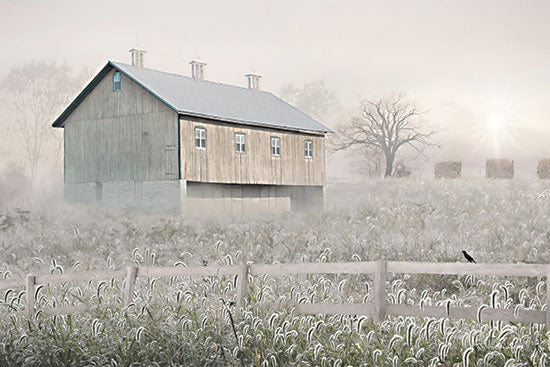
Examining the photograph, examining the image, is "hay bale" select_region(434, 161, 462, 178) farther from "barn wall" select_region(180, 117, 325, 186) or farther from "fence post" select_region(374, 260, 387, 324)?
"fence post" select_region(374, 260, 387, 324)

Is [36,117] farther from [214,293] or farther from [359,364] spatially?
[359,364]

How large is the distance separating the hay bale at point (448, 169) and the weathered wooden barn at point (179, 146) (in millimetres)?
16880

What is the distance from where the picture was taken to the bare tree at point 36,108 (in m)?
46.0

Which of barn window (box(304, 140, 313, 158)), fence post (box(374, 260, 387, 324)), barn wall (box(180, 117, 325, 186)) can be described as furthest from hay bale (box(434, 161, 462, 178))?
fence post (box(374, 260, 387, 324))

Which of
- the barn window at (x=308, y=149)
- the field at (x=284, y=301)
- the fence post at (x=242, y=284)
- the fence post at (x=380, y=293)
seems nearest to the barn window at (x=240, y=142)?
the barn window at (x=308, y=149)

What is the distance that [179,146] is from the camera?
98.6 feet

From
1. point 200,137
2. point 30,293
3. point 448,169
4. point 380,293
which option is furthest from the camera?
point 448,169

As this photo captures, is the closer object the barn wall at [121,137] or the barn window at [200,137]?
the barn wall at [121,137]

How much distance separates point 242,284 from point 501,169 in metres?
44.4

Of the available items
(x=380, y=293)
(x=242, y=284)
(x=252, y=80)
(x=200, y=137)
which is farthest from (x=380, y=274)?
(x=252, y=80)

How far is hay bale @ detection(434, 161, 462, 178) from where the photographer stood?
50.7m

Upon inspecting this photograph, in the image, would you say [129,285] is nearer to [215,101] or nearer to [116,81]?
[116,81]

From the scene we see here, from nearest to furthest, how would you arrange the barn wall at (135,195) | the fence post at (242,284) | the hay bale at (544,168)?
the fence post at (242,284), the barn wall at (135,195), the hay bale at (544,168)

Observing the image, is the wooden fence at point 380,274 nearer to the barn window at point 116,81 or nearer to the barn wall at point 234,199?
the barn wall at point 234,199
